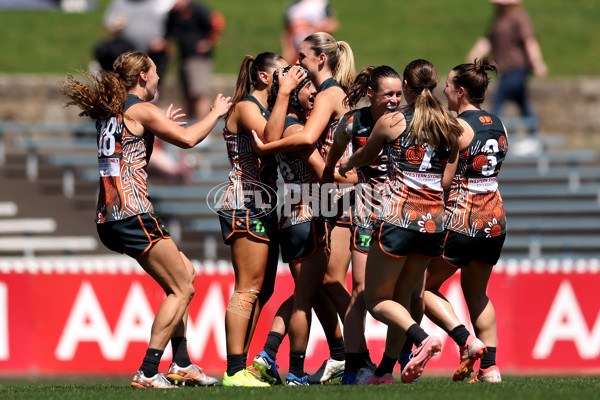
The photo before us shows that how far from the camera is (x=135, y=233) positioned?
6.42 m

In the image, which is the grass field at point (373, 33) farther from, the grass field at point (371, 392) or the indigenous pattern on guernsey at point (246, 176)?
the grass field at point (371, 392)

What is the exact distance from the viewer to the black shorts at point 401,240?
609 centimetres

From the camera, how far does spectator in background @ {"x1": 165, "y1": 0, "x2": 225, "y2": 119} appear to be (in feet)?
45.0

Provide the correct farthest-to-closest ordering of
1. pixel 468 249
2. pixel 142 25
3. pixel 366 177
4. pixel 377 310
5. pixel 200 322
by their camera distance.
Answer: pixel 142 25
pixel 200 322
pixel 366 177
pixel 468 249
pixel 377 310

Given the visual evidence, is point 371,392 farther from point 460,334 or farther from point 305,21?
point 305,21

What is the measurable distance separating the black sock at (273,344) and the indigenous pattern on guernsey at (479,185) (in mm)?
1393

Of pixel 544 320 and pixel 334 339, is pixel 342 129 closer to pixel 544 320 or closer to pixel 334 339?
pixel 334 339

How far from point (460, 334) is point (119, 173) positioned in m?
2.46

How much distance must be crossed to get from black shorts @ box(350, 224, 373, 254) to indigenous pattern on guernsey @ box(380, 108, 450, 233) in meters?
0.52

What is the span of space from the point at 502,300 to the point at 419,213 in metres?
4.40

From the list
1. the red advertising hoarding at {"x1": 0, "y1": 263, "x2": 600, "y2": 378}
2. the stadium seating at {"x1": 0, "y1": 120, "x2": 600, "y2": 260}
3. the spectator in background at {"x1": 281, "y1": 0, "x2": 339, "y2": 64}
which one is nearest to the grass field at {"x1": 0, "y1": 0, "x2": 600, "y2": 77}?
the spectator in background at {"x1": 281, "y1": 0, "x2": 339, "y2": 64}

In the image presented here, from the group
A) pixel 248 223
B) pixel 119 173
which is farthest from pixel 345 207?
pixel 119 173

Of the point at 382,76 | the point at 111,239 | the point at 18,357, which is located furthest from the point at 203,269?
the point at 382,76

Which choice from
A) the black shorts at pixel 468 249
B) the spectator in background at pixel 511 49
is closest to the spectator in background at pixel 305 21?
the spectator in background at pixel 511 49
